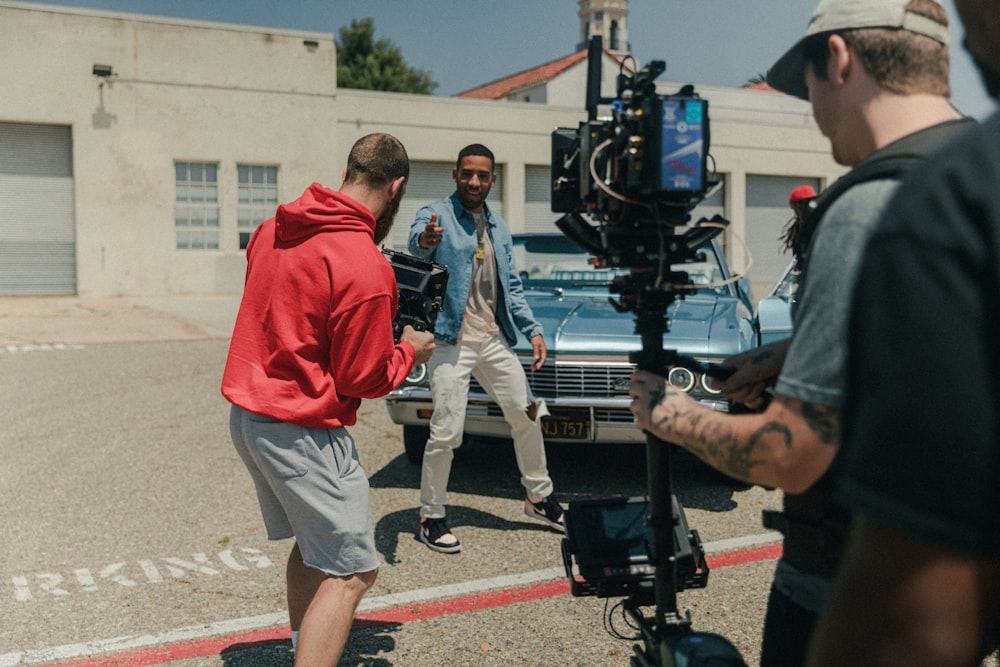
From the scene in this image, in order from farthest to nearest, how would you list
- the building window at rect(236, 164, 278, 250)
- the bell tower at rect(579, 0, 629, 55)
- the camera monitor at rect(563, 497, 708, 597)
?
the bell tower at rect(579, 0, 629, 55) < the building window at rect(236, 164, 278, 250) < the camera monitor at rect(563, 497, 708, 597)

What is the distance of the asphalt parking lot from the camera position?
3.82 m

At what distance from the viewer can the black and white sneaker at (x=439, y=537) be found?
493 cm

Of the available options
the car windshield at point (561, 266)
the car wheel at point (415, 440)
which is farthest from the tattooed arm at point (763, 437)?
the car windshield at point (561, 266)

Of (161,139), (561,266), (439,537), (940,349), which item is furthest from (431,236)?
(161,139)

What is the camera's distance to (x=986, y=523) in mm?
1057

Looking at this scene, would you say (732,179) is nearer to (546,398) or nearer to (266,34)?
(266,34)

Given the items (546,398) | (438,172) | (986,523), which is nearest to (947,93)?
(986,523)

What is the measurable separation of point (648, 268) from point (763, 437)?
0.68 metres

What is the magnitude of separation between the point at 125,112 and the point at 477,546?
18.6 metres

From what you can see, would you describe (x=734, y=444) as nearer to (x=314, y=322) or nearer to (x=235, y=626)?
(x=314, y=322)

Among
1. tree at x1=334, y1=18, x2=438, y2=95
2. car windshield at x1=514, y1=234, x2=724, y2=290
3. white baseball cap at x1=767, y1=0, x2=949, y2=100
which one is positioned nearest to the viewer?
white baseball cap at x1=767, y1=0, x2=949, y2=100

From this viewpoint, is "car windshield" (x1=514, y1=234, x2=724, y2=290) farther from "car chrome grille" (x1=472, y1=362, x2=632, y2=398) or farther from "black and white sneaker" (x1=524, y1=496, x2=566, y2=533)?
"black and white sneaker" (x1=524, y1=496, x2=566, y2=533)

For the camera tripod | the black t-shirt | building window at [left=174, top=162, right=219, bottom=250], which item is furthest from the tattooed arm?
building window at [left=174, top=162, right=219, bottom=250]

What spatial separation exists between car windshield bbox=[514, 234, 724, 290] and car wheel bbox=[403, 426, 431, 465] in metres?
1.58
